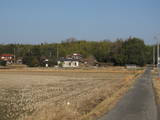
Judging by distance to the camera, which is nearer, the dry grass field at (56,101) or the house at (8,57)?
the dry grass field at (56,101)

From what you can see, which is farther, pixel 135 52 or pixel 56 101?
pixel 135 52

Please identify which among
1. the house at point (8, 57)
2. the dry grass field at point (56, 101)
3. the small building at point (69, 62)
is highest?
the house at point (8, 57)

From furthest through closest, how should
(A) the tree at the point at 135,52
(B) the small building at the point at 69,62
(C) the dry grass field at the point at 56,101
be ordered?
(B) the small building at the point at 69,62, (A) the tree at the point at 135,52, (C) the dry grass field at the point at 56,101

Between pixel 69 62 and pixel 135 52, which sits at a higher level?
pixel 135 52

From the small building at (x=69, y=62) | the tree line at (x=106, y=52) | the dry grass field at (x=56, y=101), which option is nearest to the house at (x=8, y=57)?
the tree line at (x=106, y=52)

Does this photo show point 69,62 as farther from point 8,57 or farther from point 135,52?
point 8,57

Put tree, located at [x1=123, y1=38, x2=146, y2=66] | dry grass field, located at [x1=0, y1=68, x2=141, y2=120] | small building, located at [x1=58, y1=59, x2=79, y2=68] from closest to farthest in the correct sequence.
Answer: dry grass field, located at [x1=0, y1=68, x2=141, y2=120]
tree, located at [x1=123, y1=38, x2=146, y2=66]
small building, located at [x1=58, y1=59, x2=79, y2=68]

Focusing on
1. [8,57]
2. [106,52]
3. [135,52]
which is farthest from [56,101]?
[8,57]

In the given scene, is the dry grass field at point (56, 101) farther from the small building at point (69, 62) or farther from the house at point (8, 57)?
the house at point (8, 57)

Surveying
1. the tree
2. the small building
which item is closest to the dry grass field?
the tree

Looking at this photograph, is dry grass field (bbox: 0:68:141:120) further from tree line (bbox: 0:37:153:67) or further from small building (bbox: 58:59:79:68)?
small building (bbox: 58:59:79:68)

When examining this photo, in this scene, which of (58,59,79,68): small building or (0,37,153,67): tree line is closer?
(0,37,153,67): tree line

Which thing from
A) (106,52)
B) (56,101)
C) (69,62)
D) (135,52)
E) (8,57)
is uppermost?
(106,52)

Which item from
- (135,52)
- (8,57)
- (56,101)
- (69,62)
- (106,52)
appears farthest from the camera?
(8,57)
